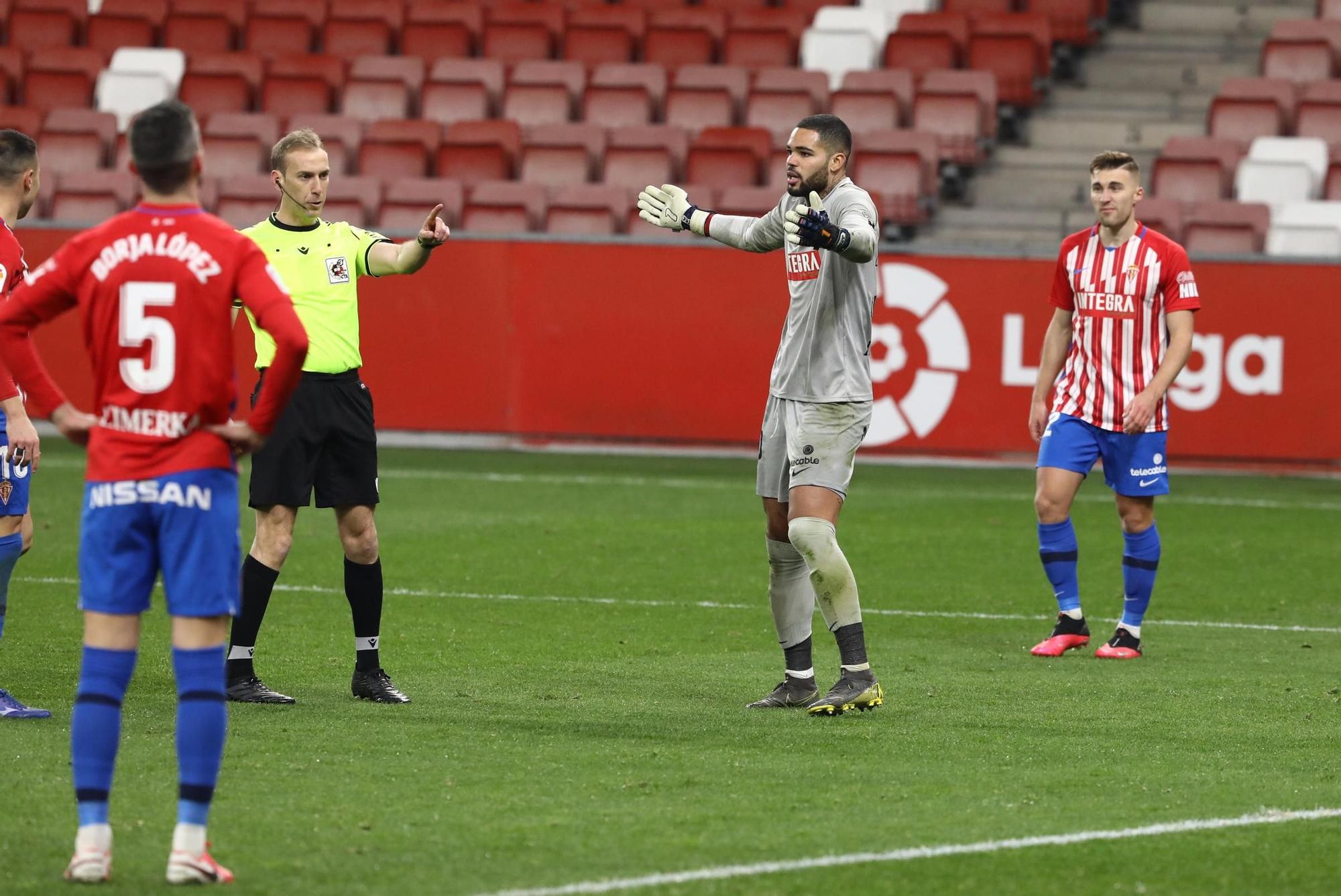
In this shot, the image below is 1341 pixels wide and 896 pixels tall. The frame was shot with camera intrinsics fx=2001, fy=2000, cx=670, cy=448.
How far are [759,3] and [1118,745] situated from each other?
16445 mm

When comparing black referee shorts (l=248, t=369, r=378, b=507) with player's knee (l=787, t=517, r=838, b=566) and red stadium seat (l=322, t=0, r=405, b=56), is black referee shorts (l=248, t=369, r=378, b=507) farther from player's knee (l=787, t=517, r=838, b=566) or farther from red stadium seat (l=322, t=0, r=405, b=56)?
red stadium seat (l=322, t=0, r=405, b=56)

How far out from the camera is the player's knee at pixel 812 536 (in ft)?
23.4

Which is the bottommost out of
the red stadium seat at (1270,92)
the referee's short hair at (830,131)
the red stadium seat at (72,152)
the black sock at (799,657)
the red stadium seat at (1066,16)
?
the black sock at (799,657)

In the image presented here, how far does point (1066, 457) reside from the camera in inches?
356

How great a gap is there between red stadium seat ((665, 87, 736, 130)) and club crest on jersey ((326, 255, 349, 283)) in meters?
12.7

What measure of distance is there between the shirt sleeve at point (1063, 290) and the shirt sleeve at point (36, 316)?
541 centimetres

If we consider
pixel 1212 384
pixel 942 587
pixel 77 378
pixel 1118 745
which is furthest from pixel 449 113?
pixel 1118 745

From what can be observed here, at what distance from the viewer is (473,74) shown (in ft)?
68.4

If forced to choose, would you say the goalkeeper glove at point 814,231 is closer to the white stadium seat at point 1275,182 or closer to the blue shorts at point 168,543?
the blue shorts at point 168,543

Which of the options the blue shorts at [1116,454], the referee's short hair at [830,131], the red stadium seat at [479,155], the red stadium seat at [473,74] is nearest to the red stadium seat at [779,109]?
the red stadium seat at [479,155]

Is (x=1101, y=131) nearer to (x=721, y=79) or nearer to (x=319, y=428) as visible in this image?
(x=721, y=79)

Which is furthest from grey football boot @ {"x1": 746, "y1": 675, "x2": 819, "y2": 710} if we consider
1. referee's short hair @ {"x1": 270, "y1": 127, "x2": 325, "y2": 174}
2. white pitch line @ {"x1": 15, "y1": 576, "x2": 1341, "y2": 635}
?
referee's short hair @ {"x1": 270, "y1": 127, "x2": 325, "y2": 174}

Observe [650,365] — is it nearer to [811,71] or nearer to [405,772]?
[811,71]

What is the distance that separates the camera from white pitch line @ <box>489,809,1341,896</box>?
4.72m
